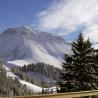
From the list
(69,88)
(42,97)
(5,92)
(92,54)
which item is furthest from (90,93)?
(5,92)

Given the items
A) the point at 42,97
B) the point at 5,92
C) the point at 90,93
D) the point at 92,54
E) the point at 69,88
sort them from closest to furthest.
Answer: the point at 42,97 → the point at 90,93 → the point at 69,88 → the point at 92,54 → the point at 5,92

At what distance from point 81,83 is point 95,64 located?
206 cm

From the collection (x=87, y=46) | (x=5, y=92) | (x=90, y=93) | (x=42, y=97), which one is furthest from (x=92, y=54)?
(x=5, y=92)

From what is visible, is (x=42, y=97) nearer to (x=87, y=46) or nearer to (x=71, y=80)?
(x=71, y=80)

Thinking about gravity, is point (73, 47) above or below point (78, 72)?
above

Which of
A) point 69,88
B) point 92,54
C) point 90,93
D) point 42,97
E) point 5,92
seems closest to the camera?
point 42,97

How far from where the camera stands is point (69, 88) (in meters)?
23.4

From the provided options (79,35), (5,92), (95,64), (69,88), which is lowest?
(69,88)

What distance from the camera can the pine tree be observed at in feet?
76.7

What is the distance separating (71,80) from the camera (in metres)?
23.8

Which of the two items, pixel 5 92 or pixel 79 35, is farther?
pixel 5 92

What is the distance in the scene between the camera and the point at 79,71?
2417 cm

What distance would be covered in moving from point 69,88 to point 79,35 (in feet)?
16.0

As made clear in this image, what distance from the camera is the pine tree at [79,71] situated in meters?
23.4
